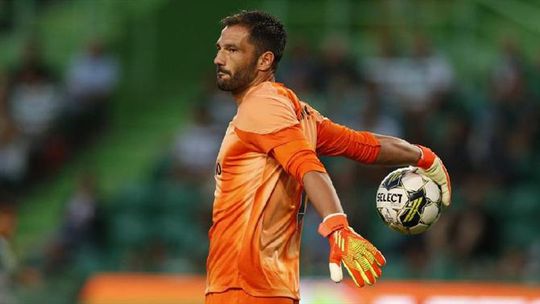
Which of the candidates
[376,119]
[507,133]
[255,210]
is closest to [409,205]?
[255,210]

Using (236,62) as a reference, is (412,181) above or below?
below

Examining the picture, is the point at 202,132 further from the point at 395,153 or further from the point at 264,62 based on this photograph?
the point at 264,62

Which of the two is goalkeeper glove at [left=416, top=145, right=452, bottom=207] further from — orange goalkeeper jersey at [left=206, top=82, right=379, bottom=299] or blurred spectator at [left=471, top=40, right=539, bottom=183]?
blurred spectator at [left=471, top=40, right=539, bottom=183]

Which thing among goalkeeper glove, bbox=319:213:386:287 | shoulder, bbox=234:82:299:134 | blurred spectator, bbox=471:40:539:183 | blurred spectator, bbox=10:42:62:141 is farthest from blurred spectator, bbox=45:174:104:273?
goalkeeper glove, bbox=319:213:386:287

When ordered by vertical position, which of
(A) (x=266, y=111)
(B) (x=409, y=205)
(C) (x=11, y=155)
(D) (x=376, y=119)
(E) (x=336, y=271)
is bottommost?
(C) (x=11, y=155)

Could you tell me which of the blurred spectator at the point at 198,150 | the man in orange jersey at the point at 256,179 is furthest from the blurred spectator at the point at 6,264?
the man in orange jersey at the point at 256,179

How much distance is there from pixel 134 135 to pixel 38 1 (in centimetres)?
213

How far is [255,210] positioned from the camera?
538 centimetres

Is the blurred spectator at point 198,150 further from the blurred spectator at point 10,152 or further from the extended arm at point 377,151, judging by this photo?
the extended arm at point 377,151

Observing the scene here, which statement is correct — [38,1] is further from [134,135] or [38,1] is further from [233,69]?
[233,69]

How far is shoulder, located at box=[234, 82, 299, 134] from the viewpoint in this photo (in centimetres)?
520

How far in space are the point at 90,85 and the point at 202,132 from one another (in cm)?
180

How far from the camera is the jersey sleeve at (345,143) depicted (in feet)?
18.8

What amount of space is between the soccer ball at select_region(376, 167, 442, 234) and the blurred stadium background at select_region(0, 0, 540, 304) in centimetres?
418
